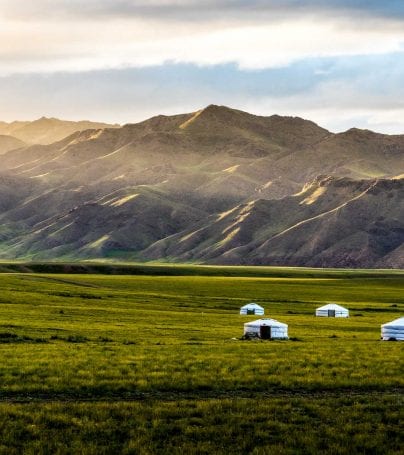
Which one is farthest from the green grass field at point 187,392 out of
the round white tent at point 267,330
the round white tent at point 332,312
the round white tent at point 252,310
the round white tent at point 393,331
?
the round white tent at point 332,312

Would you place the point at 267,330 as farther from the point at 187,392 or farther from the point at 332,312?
the point at 332,312

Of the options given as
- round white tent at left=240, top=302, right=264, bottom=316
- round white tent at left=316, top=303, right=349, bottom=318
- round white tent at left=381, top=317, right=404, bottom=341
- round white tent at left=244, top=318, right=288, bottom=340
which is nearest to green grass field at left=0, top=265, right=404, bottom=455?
round white tent at left=381, top=317, right=404, bottom=341

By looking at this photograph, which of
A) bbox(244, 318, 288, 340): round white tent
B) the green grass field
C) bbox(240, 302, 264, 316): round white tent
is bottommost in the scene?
the green grass field

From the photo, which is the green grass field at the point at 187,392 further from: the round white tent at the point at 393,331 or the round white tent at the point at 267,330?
the round white tent at the point at 267,330

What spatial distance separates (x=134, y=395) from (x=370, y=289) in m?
148

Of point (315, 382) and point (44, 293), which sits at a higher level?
point (44, 293)

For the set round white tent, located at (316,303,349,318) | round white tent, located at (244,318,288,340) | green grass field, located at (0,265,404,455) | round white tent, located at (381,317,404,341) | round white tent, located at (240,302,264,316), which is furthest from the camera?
round white tent, located at (316,303,349,318)

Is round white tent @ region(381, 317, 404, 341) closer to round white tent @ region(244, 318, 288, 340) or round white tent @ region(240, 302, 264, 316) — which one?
round white tent @ region(244, 318, 288, 340)

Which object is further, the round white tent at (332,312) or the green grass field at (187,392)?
the round white tent at (332,312)

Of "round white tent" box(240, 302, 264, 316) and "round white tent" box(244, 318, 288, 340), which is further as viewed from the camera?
"round white tent" box(240, 302, 264, 316)

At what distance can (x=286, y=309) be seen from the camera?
105750 millimetres

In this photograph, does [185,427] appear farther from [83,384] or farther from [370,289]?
[370,289]

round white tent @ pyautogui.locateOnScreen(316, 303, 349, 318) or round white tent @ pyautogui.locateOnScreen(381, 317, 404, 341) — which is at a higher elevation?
round white tent @ pyautogui.locateOnScreen(316, 303, 349, 318)

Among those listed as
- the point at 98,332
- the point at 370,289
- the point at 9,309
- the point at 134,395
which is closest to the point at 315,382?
the point at 134,395
